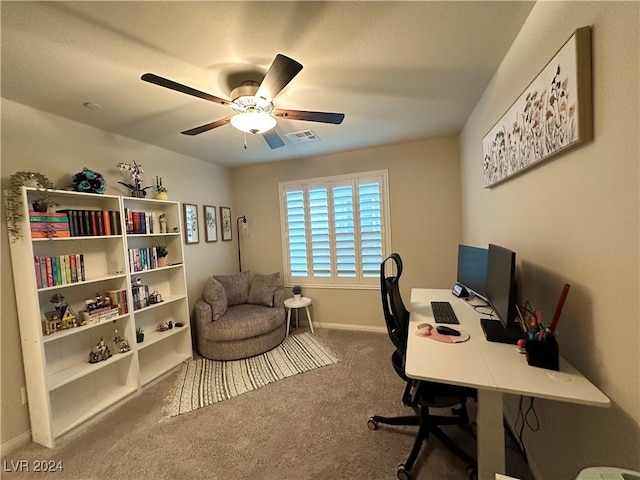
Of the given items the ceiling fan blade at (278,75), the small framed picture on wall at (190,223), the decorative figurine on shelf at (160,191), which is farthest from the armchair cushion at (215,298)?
the ceiling fan blade at (278,75)

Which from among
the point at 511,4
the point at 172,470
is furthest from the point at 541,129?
the point at 172,470

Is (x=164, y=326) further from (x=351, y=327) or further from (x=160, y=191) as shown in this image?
(x=351, y=327)

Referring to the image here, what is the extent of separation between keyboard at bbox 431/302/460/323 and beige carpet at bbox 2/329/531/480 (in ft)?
2.67

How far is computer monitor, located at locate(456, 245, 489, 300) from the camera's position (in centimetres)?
200

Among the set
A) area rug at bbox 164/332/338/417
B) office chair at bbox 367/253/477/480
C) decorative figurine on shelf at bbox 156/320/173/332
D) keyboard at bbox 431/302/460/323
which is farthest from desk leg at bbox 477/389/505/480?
decorative figurine on shelf at bbox 156/320/173/332

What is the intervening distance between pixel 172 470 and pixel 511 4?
3.19 m

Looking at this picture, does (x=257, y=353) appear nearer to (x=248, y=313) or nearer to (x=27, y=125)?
(x=248, y=313)

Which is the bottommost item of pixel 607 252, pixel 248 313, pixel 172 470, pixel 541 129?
pixel 172 470

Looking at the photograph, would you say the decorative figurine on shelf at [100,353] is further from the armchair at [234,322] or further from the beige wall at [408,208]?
the beige wall at [408,208]

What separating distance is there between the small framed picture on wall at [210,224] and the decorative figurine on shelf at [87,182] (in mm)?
1465

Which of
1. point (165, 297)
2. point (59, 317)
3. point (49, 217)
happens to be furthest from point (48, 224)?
point (165, 297)

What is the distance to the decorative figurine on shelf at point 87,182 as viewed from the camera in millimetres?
2117

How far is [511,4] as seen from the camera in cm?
126

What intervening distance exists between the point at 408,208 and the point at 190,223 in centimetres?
289
